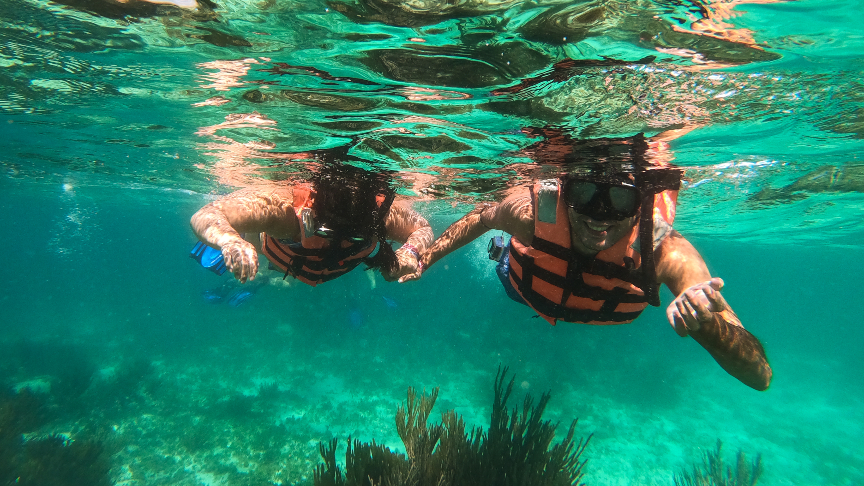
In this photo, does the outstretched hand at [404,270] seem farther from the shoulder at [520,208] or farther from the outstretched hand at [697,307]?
the outstretched hand at [697,307]

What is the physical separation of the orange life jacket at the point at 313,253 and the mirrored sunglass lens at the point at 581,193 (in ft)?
9.36

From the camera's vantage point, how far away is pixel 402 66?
494 cm

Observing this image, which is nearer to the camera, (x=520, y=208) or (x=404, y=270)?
(x=404, y=270)

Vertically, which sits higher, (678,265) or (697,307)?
(697,307)

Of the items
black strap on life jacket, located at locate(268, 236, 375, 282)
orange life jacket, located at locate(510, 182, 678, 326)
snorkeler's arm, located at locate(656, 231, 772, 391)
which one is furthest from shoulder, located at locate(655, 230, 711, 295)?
black strap on life jacket, located at locate(268, 236, 375, 282)

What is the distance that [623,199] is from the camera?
4.39 meters

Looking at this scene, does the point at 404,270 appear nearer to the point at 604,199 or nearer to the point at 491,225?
the point at 491,225

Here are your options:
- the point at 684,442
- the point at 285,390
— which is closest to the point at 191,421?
the point at 285,390

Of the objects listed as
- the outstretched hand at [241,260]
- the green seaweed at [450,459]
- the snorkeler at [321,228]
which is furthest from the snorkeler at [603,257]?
the green seaweed at [450,459]

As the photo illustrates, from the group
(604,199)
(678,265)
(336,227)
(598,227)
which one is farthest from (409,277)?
(678,265)

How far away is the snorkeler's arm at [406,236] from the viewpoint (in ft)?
15.2

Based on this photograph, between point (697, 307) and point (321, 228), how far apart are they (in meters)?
4.17

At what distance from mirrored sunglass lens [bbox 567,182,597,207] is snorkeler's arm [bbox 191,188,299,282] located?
11.6ft

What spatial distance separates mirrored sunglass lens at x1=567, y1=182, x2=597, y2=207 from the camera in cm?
452
